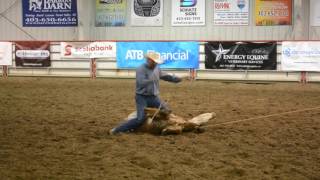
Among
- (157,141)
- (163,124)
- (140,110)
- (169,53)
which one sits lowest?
(157,141)

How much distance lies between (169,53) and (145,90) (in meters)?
11.0

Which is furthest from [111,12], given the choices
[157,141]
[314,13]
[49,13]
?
[157,141]

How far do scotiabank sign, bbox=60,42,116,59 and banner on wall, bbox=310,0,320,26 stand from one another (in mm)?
7522

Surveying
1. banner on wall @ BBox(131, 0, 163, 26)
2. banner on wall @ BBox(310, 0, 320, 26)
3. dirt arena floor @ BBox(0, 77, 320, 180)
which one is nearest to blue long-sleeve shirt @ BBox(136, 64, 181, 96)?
dirt arena floor @ BBox(0, 77, 320, 180)

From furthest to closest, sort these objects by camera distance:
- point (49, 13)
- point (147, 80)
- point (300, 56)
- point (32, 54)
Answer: point (49, 13), point (32, 54), point (300, 56), point (147, 80)

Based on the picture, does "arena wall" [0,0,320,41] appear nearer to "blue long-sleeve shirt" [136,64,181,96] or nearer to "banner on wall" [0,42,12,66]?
"banner on wall" [0,42,12,66]

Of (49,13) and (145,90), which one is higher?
(49,13)

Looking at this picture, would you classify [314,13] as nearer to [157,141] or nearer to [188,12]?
[188,12]

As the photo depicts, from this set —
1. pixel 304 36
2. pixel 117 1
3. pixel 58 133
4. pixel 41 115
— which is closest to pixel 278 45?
pixel 304 36

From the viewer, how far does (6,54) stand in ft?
72.3

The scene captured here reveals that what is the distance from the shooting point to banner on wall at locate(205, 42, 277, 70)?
19297 millimetres

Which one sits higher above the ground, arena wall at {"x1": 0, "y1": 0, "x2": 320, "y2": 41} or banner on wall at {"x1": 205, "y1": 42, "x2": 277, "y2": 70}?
arena wall at {"x1": 0, "y1": 0, "x2": 320, "y2": 41}

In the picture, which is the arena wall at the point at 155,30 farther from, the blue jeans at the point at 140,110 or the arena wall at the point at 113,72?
the blue jeans at the point at 140,110

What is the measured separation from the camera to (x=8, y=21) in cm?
2603
